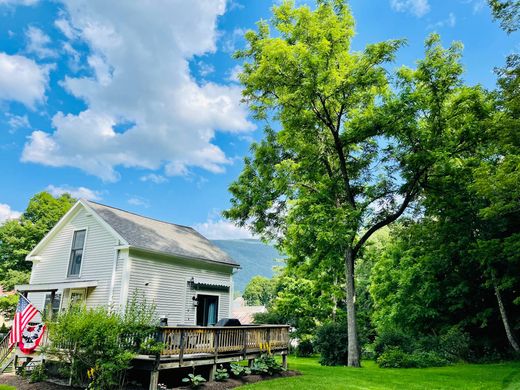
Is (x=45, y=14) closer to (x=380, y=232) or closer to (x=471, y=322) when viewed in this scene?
(x=471, y=322)


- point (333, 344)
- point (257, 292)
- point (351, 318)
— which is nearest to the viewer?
point (351, 318)

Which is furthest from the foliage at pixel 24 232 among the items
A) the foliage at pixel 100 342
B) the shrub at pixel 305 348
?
the foliage at pixel 100 342

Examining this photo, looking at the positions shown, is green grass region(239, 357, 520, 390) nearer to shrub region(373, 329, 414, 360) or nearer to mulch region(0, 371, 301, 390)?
mulch region(0, 371, 301, 390)

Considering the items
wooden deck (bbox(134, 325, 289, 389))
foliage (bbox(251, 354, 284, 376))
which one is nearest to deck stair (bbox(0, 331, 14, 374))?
wooden deck (bbox(134, 325, 289, 389))

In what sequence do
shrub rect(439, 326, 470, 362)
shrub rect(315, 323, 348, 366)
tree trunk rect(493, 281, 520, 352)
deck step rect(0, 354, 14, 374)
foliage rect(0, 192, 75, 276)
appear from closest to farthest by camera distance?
deck step rect(0, 354, 14, 374), tree trunk rect(493, 281, 520, 352), shrub rect(439, 326, 470, 362), shrub rect(315, 323, 348, 366), foliage rect(0, 192, 75, 276)

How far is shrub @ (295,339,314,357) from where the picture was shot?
2831 centimetres

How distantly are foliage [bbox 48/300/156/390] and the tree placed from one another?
797 centimetres

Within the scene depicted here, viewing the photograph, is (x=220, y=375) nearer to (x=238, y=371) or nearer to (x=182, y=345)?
(x=238, y=371)

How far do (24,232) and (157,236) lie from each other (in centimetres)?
2131

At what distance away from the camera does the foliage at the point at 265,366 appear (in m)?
11.3

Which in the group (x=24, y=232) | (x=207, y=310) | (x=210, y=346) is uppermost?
(x=24, y=232)

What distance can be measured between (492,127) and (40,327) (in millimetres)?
17446

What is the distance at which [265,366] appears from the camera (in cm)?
1143

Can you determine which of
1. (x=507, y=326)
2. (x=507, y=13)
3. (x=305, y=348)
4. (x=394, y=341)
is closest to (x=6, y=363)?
(x=394, y=341)
